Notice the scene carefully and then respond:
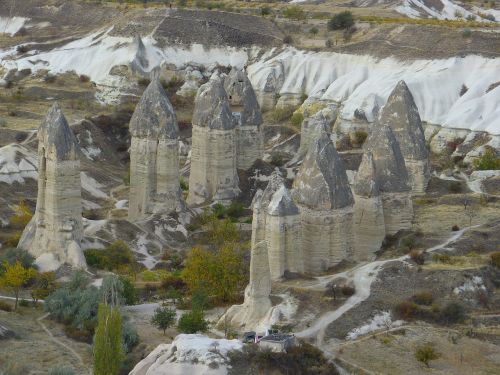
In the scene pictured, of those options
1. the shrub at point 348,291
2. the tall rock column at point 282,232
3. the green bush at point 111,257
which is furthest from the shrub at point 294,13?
the shrub at point 348,291

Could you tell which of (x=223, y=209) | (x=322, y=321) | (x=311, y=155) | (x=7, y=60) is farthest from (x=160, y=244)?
(x=7, y=60)

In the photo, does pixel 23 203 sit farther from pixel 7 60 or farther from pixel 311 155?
pixel 7 60

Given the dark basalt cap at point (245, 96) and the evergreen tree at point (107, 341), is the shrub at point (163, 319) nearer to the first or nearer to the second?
the evergreen tree at point (107, 341)

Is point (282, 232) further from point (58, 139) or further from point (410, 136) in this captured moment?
point (410, 136)

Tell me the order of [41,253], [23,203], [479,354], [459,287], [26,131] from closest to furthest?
[479,354], [459,287], [41,253], [23,203], [26,131]

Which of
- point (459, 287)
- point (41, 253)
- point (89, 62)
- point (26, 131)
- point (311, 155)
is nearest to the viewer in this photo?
point (459, 287)

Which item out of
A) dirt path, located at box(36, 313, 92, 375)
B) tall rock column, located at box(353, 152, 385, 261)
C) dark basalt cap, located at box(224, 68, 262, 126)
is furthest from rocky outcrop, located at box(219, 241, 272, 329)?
dark basalt cap, located at box(224, 68, 262, 126)

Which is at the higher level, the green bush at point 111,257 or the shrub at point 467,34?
the shrub at point 467,34
